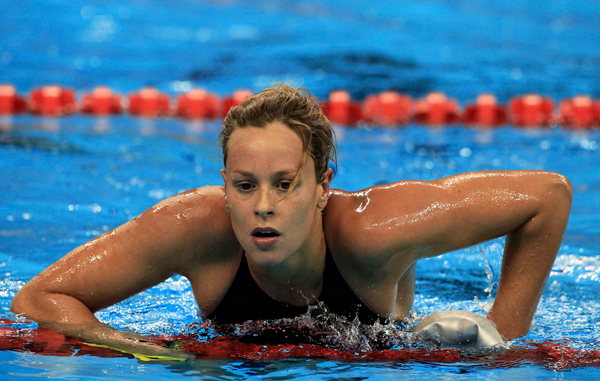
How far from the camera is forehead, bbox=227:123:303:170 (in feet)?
7.36

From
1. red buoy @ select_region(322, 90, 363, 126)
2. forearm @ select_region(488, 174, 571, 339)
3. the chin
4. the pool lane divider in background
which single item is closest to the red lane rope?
forearm @ select_region(488, 174, 571, 339)

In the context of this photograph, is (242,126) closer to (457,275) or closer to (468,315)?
(468,315)

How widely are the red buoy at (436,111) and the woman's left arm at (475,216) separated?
5967 millimetres

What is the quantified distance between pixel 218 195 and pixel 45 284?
0.70 meters

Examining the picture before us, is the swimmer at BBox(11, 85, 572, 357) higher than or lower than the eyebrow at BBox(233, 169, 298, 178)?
lower

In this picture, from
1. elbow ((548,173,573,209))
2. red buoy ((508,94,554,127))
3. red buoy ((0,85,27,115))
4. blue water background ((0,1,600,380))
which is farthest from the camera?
red buoy ((0,85,27,115))

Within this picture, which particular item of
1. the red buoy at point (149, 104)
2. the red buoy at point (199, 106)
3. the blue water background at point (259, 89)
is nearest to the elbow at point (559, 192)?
the blue water background at point (259, 89)

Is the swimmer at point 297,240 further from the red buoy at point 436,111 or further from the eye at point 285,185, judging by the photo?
the red buoy at point 436,111

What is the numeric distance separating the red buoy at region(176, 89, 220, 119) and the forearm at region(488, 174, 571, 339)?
6.51 m

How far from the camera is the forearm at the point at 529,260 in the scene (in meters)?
2.61

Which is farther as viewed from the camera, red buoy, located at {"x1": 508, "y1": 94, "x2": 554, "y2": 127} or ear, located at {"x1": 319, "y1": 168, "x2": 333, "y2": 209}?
red buoy, located at {"x1": 508, "y1": 94, "x2": 554, "y2": 127}

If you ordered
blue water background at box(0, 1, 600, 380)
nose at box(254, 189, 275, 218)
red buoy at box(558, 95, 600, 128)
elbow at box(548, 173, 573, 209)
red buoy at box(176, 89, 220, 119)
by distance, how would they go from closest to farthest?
1. nose at box(254, 189, 275, 218)
2. elbow at box(548, 173, 573, 209)
3. blue water background at box(0, 1, 600, 380)
4. red buoy at box(558, 95, 600, 128)
5. red buoy at box(176, 89, 220, 119)

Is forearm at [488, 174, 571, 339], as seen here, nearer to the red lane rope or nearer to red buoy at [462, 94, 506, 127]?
the red lane rope

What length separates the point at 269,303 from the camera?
8.82 feet
